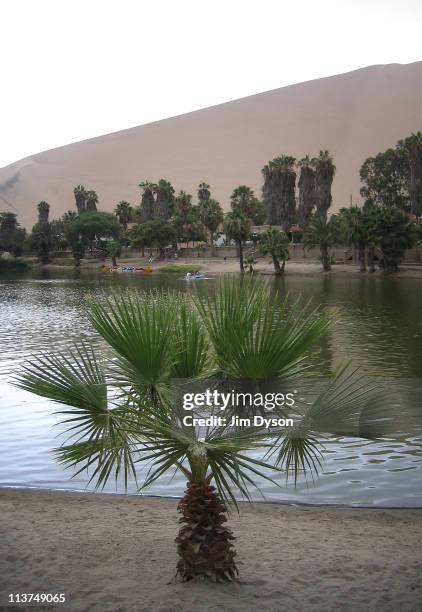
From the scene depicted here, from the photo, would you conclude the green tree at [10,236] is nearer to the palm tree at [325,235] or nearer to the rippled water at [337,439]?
the palm tree at [325,235]

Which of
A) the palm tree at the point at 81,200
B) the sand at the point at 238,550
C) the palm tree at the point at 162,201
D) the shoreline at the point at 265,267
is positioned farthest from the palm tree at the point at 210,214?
the sand at the point at 238,550

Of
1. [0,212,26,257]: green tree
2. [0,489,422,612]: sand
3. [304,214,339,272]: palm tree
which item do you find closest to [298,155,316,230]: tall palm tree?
[304,214,339,272]: palm tree

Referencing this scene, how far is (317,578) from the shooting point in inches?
229

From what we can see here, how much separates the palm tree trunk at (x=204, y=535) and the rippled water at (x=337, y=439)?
58.3 inches

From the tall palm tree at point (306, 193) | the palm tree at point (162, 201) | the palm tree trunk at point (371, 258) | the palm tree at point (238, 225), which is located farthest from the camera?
the palm tree at point (162, 201)

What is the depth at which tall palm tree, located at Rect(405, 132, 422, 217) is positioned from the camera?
84875 millimetres

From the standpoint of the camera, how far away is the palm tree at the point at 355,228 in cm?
7050

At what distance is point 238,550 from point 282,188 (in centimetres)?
9217

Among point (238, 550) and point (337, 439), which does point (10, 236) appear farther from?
point (238, 550)

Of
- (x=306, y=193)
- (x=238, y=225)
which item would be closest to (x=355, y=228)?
(x=238, y=225)

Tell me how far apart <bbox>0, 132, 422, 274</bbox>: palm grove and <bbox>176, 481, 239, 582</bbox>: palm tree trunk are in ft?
214

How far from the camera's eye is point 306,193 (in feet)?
316

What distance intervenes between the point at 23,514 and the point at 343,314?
29.6 metres

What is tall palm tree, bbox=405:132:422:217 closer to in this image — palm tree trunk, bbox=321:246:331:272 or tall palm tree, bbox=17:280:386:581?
palm tree trunk, bbox=321:246:331:272
